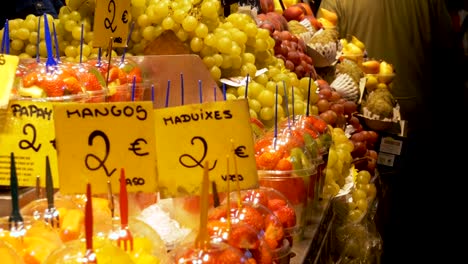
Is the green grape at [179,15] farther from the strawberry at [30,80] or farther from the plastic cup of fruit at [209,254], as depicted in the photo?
the plastic cup of fruit at [209,254]

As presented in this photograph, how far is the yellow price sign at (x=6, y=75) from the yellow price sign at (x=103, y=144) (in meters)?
0.21

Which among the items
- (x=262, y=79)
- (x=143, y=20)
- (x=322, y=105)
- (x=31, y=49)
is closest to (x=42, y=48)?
(x=31, y=49)

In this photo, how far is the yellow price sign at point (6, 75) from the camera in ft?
4.17

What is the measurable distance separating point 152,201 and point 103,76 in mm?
415

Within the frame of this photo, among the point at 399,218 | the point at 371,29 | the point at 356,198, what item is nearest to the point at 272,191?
the point at 356,198

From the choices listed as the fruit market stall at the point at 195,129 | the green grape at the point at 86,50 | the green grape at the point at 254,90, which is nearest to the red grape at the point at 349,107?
the fruit market stall at the point at 195,129

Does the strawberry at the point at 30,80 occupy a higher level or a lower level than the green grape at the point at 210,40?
lower

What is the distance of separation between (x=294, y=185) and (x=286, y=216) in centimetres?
20

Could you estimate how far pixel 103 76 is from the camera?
169 cm

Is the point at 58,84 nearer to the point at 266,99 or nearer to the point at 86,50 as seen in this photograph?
the point at 86,50

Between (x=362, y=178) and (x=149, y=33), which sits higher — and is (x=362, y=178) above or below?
below

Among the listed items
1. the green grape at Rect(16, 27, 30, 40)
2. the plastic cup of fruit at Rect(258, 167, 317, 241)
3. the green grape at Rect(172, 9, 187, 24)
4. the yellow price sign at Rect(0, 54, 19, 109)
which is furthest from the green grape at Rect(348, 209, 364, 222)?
the yellow price sign at Rect(0, 54, 19, 109)

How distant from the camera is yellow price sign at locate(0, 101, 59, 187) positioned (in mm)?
1194

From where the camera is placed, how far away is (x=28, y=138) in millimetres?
1198
